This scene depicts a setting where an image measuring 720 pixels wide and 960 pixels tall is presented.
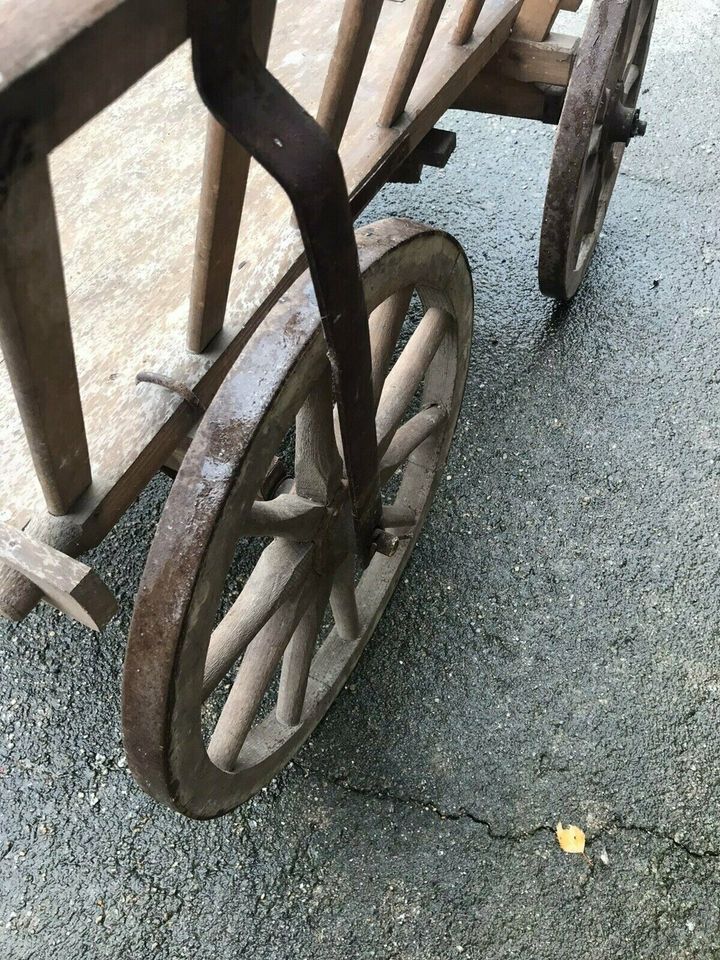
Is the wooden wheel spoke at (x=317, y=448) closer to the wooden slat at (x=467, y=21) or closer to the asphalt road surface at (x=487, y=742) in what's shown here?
the asphalt road surface at (x=487, y=742)

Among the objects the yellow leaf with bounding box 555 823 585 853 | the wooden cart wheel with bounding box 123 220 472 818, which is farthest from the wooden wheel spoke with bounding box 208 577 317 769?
the yellow leaf with bounding box 555 823 585 853

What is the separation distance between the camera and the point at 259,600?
1471mm

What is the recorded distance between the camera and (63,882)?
183cm

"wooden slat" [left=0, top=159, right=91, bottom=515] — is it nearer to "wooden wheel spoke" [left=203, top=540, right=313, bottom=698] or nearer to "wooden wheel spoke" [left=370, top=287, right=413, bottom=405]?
"wooden wheel spoke" [left=203, top=540, right=313, bottom=698]

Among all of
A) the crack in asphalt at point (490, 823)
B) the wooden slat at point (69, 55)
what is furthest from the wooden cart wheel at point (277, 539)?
the wooden slat at point (69, 55)

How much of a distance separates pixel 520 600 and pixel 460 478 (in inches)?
16.2

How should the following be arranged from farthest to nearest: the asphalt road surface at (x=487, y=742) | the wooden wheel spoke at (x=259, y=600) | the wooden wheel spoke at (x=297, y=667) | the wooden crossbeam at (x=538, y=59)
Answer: the wooden crossbeam at (x=538, y=59) < the asphalt road surface at (x=487, y=742) < the wooden wheel spoke at (x=297, y=667) < the wooden wheel spoke at (x=259, y=600)

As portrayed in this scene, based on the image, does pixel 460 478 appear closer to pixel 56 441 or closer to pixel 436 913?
pixel 436 913

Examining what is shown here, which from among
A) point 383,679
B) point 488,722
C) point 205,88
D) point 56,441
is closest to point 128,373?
point 56,441

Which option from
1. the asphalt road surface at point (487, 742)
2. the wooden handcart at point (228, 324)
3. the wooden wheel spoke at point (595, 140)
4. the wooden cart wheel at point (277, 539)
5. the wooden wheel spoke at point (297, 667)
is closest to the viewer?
the wooden handcart at point (228, 324)

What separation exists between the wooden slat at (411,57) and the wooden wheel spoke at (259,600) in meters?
0.86

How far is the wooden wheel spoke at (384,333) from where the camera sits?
1.61m

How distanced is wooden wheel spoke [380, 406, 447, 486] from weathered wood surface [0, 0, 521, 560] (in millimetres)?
483

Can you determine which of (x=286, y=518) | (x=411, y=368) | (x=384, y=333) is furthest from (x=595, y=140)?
(x=286, y=518)
